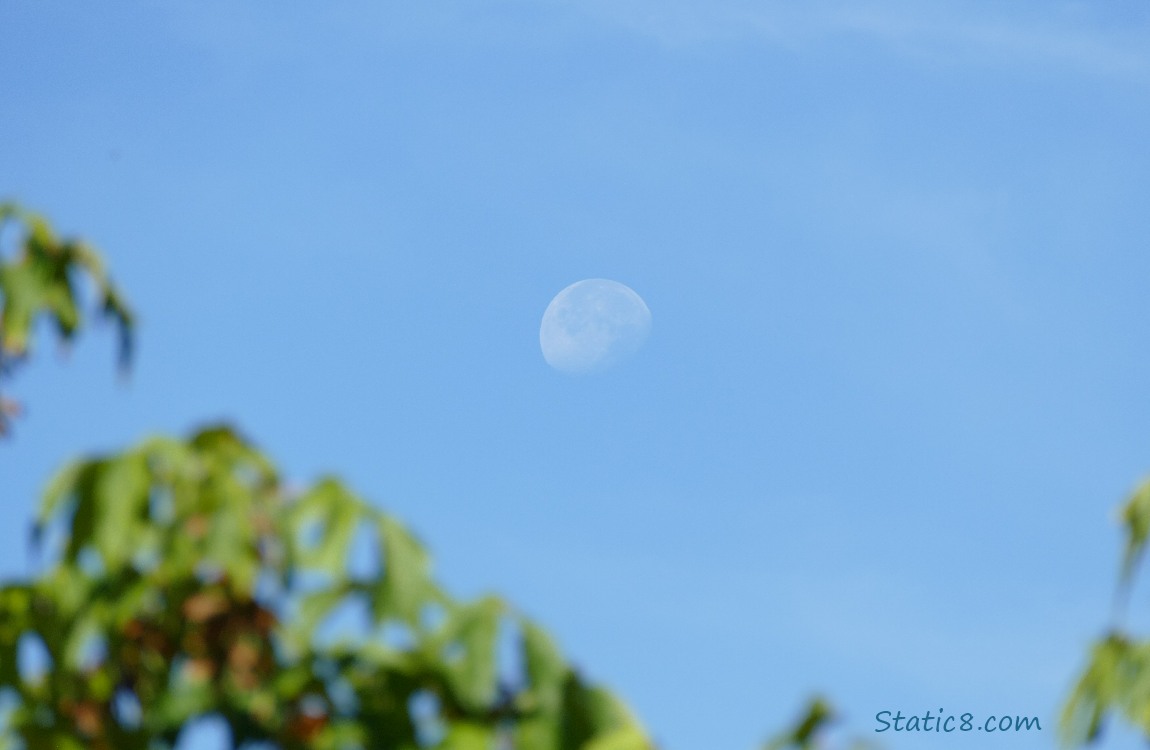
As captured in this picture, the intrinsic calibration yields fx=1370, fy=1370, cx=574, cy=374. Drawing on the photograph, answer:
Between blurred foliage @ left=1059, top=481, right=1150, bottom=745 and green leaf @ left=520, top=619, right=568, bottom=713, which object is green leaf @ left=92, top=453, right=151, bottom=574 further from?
blurred foliage @ left=1059, top=481, right=1150, bottom=745

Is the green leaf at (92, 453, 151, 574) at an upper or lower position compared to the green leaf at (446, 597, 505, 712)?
upper

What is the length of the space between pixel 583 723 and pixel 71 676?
141cm

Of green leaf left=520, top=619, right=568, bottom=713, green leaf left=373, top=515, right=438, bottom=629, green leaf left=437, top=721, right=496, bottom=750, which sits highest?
green leaf left=373, top=515, right=438, bottom=629

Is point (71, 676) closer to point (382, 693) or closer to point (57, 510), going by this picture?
point (57, 510)

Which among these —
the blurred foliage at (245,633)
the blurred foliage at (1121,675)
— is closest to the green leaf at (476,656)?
the blurred foliage at (245,633)

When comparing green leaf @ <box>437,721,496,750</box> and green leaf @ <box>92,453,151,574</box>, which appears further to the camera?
green leaf @ <box>92,453,151,574</box>

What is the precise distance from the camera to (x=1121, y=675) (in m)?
4.32

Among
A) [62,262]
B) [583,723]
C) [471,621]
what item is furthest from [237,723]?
[62,262]

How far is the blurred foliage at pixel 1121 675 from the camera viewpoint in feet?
13.4

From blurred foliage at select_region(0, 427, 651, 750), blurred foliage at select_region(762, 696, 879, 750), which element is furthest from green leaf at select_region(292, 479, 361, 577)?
blurred foliage at select_region(762, 696, 879, 750)

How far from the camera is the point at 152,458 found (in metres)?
3.84

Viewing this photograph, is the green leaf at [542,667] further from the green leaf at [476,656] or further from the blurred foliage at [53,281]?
the blurred foliage at [53,281]

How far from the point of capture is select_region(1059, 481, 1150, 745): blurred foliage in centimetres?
409

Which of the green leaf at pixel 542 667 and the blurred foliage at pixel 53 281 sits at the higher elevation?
the blurred foliage at pixel 53 281
